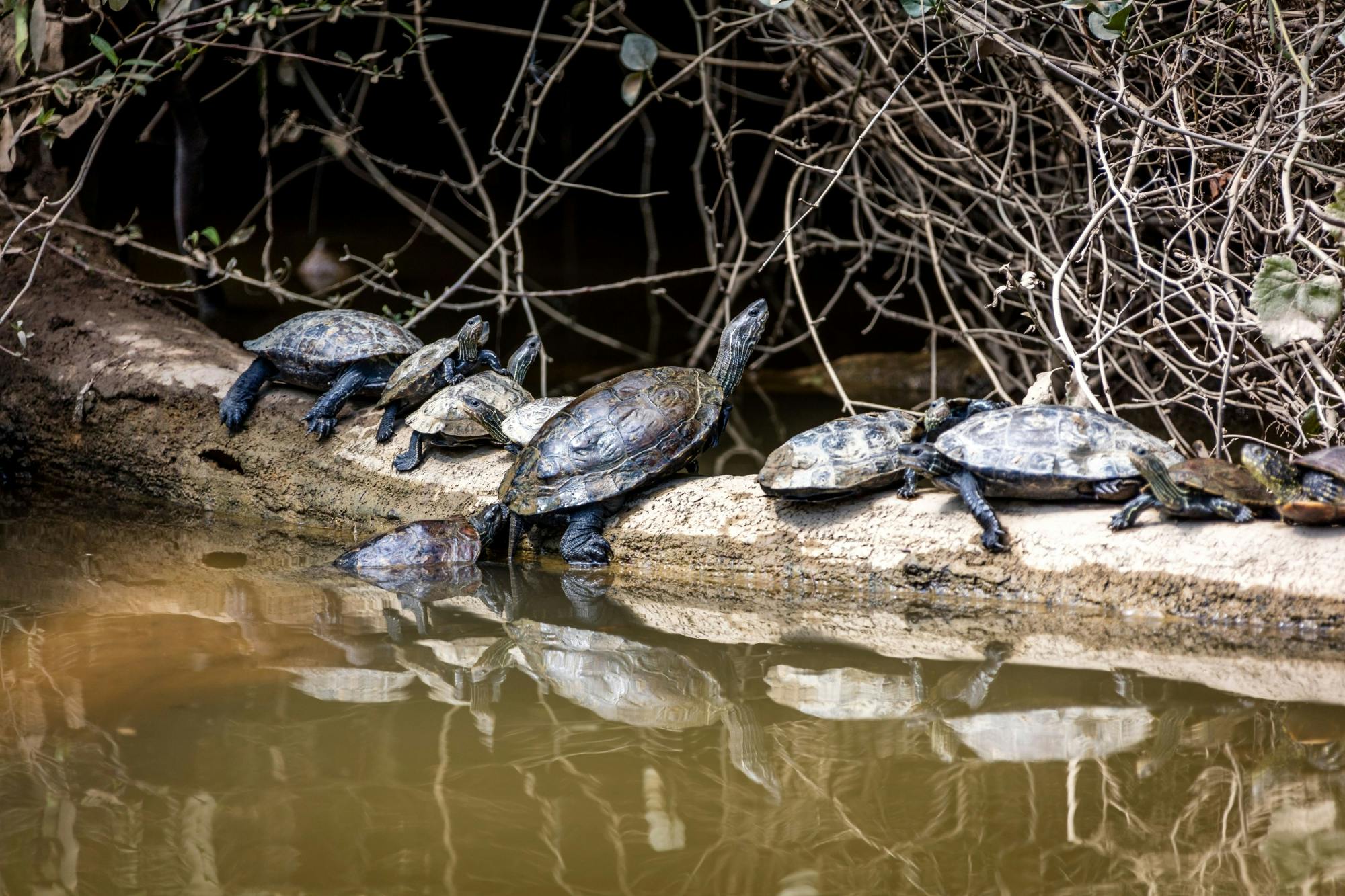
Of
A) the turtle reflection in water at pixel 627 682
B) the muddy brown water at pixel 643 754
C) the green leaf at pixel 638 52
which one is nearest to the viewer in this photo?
the muddy brown water at pixel 643 754

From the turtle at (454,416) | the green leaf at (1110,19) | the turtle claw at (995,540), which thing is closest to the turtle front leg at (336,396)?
the turtle at (454,416)

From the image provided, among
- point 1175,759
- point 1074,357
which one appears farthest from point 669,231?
point 1175,759

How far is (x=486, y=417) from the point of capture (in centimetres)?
488

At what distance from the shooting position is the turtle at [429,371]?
505 cm

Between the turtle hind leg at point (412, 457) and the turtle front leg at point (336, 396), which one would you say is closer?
the turtle hind leg at point (412, 457)

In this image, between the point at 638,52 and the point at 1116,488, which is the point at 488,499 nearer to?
the point at 638,52

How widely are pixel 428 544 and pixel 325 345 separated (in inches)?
49.2

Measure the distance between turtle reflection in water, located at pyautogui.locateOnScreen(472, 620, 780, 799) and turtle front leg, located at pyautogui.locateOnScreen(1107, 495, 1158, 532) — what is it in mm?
1430

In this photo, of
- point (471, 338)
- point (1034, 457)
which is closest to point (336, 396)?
point (471, 338)

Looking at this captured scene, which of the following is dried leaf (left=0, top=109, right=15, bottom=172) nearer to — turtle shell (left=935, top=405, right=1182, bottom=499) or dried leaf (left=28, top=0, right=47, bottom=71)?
dried leaf (left=28, top=0, right=47, bottom=71)

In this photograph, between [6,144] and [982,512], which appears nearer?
[982,512]

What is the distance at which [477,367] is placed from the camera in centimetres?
524

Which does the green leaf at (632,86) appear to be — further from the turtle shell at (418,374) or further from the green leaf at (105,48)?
the green leaf at (105,48)

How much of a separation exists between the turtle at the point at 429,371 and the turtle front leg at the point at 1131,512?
2.80m
